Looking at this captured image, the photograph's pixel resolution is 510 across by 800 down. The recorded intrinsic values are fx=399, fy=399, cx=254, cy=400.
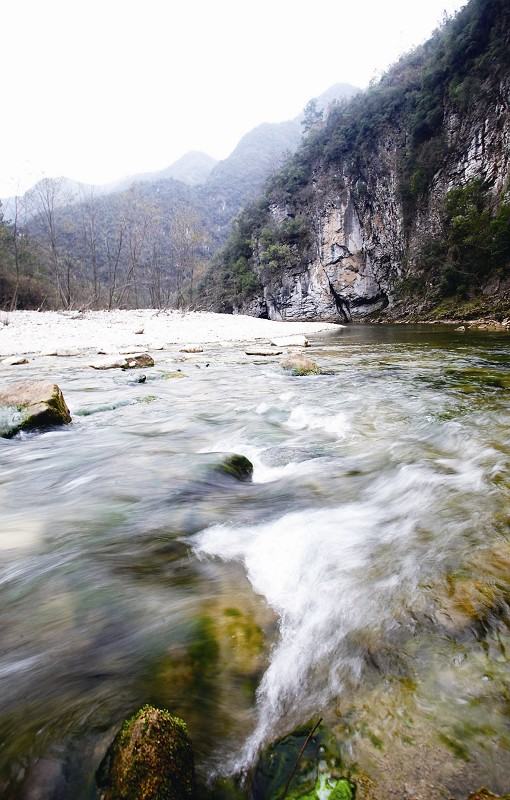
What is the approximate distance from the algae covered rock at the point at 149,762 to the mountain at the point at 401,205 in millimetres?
18328

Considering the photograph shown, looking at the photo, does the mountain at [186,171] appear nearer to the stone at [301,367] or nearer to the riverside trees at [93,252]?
the riverside trees at [93,252]

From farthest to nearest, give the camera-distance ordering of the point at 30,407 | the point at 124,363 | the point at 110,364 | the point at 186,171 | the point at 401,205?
the point at 186,171 < the point at 401,205 < the point at 124,363 < the point at 110,364 < the point at 30,407

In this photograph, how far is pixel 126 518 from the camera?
2.37 metres

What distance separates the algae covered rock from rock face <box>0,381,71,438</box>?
3.99m

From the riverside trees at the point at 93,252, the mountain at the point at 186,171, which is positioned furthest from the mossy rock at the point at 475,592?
the mountain at the point at 186,171

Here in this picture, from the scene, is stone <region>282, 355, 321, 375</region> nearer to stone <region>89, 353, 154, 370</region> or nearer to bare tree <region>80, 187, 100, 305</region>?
stone <region>89, 353, 154, 370</region>

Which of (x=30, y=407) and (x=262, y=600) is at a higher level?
(x=30, y=407)

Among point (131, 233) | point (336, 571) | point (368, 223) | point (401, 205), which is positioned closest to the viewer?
point (336, 571)

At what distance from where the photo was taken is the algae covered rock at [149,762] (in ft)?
2.73

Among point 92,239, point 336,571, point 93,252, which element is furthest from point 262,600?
point 92,239

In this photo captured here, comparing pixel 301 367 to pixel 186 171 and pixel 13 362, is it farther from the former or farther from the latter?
pixel 186 171

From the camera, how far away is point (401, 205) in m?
29.4

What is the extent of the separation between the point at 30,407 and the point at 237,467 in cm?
267

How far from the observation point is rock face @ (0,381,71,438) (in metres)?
4.27
